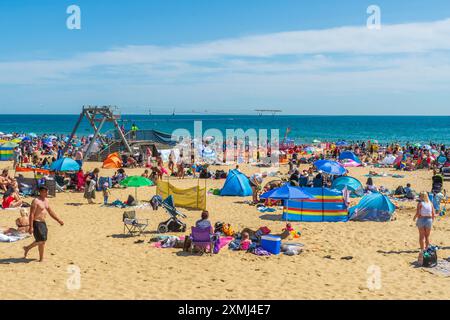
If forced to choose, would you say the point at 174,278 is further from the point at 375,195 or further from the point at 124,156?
the point at 124,156

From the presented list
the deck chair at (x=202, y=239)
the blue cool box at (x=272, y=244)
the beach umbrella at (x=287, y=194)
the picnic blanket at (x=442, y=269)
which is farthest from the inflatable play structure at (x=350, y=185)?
the deck chair at (x=202, y=239)

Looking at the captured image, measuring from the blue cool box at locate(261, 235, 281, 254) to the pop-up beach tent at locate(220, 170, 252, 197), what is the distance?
7.55 meters

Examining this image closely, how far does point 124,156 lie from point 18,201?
40.2 feet

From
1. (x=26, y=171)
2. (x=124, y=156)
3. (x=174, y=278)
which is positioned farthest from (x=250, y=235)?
(x=124, y=156)

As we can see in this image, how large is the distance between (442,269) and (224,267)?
420cm

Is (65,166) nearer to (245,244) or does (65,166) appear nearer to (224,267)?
(245,244)

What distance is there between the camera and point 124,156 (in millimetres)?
27188

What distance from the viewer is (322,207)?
13.8 metres

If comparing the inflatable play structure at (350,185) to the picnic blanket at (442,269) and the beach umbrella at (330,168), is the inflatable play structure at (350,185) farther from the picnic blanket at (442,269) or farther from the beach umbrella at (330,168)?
the picnic blanket at (442,269)

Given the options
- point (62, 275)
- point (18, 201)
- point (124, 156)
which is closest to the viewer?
point (62, 275)

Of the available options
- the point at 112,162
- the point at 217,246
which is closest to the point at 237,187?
the point at 217,246

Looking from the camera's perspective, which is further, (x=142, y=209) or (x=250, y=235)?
(x=142, y=209)

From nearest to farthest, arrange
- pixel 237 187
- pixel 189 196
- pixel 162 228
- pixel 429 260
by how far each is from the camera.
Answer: pixel 429 260, pixel 162 228, pixel 189 196, pixel 237 187

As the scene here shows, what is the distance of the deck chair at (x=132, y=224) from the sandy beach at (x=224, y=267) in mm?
239
